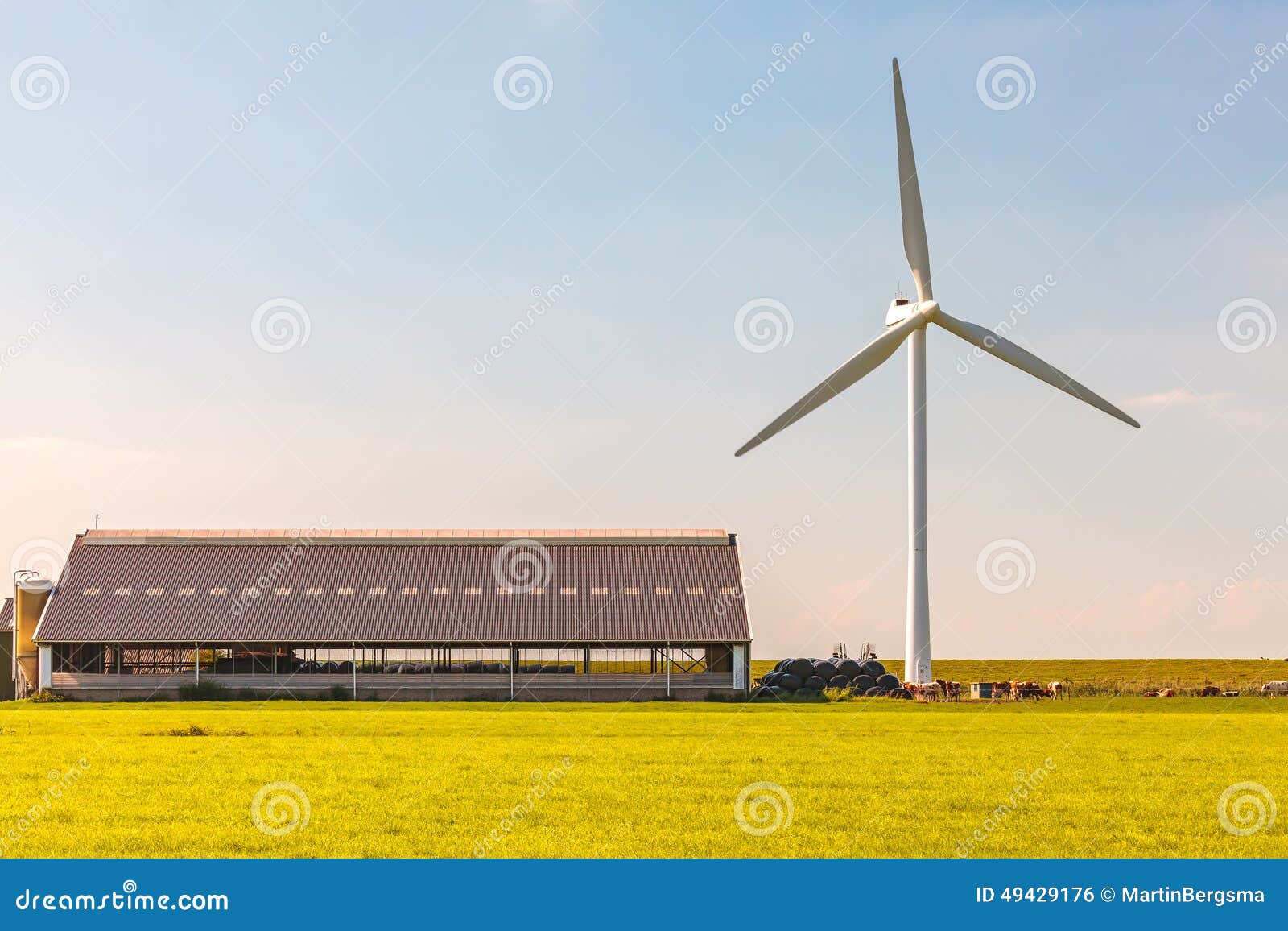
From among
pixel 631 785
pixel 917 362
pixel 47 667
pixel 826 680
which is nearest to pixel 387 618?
pixel 47 667

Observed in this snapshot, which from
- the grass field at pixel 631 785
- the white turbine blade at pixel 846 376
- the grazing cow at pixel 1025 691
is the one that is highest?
the white turbine blade at pixel 846 376

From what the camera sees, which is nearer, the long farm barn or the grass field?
the grass field

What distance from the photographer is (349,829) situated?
16172 mm

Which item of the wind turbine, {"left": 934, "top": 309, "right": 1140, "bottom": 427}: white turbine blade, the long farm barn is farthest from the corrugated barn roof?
{"left": 934, "top": 309, "right": 1140, "bottom": 427}: white turbine blade

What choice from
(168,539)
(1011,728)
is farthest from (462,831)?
(168,539)

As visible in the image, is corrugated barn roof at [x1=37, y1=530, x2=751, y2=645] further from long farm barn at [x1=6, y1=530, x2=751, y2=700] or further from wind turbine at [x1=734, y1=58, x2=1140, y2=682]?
wind turbine at [x1=734, y1=58, x2=1140, y2=682]

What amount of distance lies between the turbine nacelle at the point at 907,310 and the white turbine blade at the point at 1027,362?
2.84 feet

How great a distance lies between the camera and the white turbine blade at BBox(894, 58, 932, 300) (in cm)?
4631

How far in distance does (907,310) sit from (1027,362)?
6.65m

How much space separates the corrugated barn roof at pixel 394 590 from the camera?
168ft

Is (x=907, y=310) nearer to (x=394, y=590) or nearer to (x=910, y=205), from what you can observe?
(x=910, y=205)

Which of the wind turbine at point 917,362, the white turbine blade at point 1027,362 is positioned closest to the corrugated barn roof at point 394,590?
the wind turbine at point 917,362

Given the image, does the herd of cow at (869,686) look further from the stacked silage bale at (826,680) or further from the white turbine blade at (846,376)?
the white turbine blade at (846,376)

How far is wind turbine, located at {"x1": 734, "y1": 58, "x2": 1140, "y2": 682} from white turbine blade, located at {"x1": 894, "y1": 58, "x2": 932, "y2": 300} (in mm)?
28
